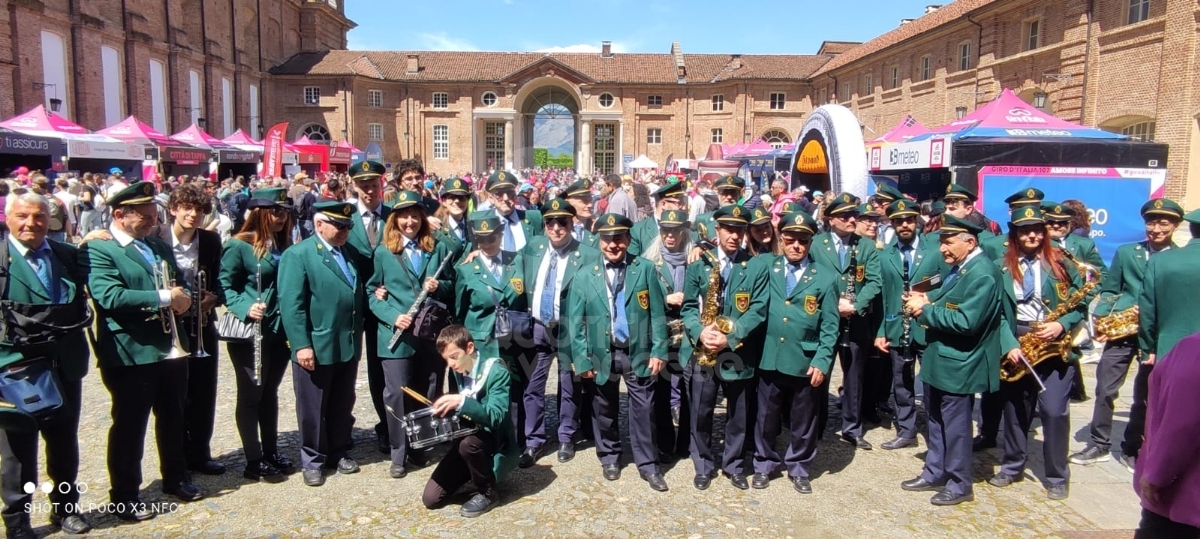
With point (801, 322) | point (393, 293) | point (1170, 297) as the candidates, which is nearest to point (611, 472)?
point (801, 322)

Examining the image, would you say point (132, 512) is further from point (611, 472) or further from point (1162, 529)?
point (1162, 529)

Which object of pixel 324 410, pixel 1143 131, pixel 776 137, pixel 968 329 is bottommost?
pixel 324 410

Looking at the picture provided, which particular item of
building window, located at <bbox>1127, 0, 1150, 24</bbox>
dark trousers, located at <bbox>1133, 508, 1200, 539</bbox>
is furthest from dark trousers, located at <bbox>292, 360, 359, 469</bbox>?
building window, located at <bbox>1127, 0, 1150, 24</bbox>

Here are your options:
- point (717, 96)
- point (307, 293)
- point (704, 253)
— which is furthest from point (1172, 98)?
point (717, 96)

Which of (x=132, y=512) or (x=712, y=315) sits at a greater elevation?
A: (x=712, y=315)

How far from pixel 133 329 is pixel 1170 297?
627cm

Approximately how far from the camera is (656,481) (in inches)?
190

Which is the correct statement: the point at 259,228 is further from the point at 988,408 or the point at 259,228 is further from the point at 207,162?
the point at 207,162

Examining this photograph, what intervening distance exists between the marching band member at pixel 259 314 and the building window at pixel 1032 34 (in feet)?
87.8

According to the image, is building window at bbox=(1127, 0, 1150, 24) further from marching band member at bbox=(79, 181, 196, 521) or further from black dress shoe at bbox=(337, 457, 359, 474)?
marching band member at bbox=(79, 181, 196, 521)

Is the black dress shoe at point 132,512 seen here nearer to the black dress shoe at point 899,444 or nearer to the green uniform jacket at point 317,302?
the green uniform jacket at point 317,302

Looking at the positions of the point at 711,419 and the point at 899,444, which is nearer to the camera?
the point at 711,419

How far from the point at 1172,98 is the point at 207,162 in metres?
28.2

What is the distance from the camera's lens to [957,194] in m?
6.39
